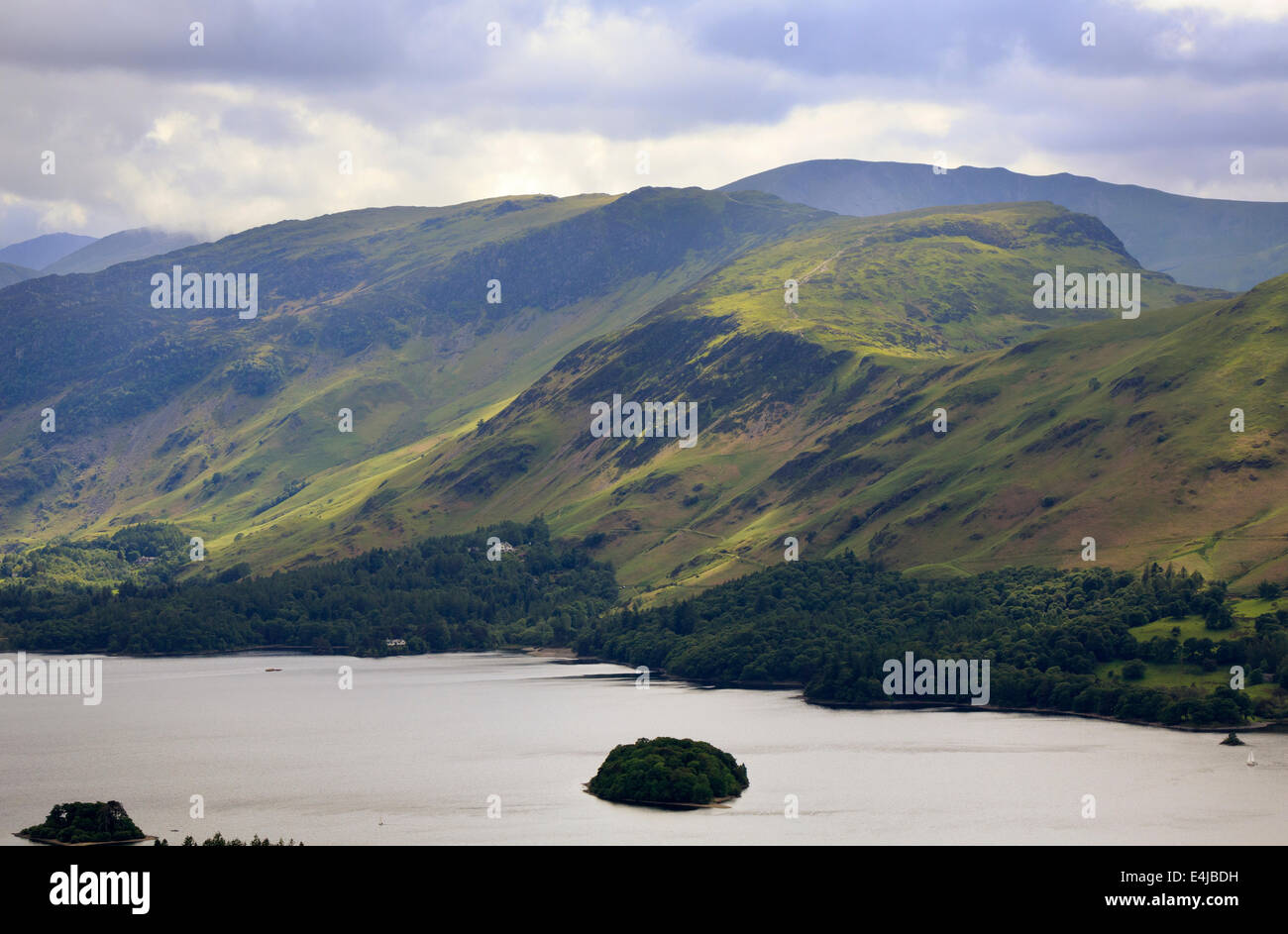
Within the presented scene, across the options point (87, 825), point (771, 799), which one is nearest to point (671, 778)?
point (771, 799)

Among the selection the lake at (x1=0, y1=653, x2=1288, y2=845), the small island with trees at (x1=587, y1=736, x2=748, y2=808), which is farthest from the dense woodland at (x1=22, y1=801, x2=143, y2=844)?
the small island with trees at (x1=587, y1=736, x2=748, y2=808)

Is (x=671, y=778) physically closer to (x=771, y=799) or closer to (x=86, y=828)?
(x=771, y=799)

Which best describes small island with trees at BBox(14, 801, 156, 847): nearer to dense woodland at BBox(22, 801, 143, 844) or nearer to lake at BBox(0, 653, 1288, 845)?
dense woodland at BBox(22, 801, 143, 844)
